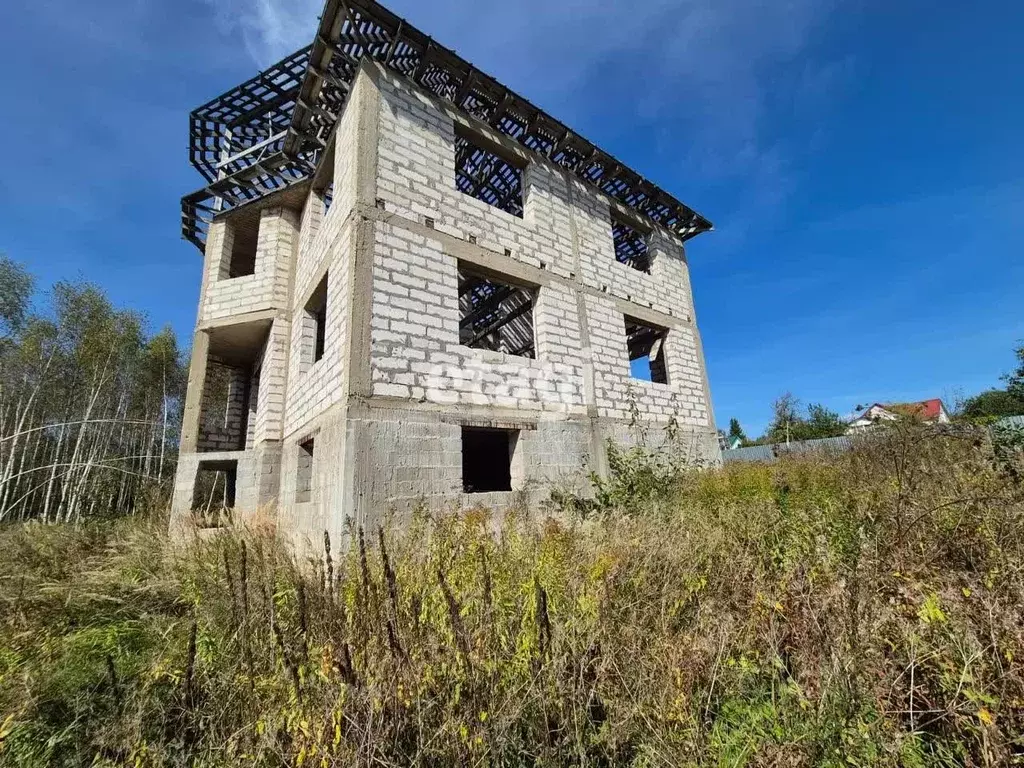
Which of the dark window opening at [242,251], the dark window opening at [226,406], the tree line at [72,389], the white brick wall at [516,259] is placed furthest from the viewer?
the tree line at [72,389]

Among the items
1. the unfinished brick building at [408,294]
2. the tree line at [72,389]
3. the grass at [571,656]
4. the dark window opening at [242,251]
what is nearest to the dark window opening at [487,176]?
the unfinished brick building at [408,294]

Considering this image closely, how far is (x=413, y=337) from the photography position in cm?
549

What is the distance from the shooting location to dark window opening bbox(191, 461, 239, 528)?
7039 millimetres

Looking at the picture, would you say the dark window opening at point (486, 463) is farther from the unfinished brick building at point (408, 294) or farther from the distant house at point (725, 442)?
the distant house at point (725, 442)

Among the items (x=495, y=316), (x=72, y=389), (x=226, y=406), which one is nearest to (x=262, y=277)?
(x=226, y=406)

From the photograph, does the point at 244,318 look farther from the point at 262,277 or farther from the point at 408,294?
the point at 408,294

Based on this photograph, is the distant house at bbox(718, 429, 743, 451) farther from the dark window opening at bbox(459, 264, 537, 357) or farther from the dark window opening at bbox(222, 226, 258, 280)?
the dark window opening at bbox(222, 226, 258, 280)

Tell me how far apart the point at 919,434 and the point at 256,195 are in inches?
490

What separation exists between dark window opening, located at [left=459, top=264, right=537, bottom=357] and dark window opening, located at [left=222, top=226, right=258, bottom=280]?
202 inches

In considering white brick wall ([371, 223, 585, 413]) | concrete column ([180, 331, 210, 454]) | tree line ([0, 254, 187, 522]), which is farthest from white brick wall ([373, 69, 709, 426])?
tree line ([0, 254, 187, 522])

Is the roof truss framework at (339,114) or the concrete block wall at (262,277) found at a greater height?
the roof truss framework at (339,114)

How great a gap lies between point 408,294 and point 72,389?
1495 cm

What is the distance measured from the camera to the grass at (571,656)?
1.70 m

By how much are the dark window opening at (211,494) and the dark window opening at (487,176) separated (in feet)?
24.7
